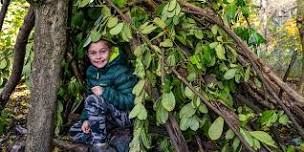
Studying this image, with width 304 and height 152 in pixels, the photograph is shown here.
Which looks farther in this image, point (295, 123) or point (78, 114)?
point (78, 114)

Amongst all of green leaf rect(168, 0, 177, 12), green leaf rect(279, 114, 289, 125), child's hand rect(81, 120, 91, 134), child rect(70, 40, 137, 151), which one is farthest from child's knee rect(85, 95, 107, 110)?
green leaf rect(279, 114, 289, 125)

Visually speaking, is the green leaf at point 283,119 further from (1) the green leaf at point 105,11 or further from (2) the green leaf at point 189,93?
(1) the green leaf at point 105,11

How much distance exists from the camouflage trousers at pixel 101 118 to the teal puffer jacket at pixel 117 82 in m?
0.03

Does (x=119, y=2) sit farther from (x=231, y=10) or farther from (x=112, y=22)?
(x=231, y=10)

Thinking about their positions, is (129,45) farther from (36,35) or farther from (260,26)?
(260,26)

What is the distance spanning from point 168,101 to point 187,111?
107mm

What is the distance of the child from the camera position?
2.46 m

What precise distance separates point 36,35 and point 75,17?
37 cm

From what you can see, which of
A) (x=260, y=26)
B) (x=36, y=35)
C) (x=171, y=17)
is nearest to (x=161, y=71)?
(x=171, y=17)

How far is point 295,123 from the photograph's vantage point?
2.13 meters

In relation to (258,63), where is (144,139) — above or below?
below

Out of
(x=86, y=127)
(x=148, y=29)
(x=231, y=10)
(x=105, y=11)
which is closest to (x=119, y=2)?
(x=105, y=11)

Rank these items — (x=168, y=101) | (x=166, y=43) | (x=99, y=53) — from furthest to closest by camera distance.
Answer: (x=99, y=53) < (x=166, y=43) < (x=168, y=101)

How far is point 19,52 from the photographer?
262 centimetres
